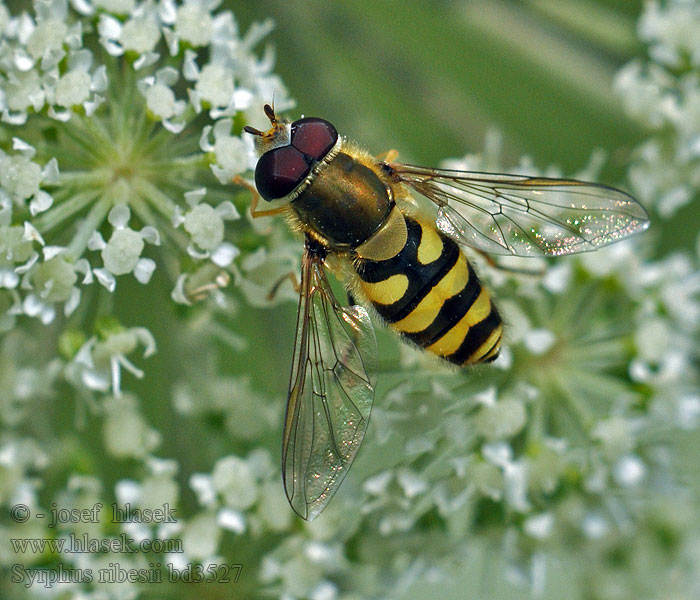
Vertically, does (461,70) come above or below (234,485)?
above

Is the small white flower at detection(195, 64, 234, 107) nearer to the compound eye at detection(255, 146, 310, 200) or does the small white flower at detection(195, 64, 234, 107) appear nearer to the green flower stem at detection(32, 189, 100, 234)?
the compound eye at detection(255, 146, 310, 200)

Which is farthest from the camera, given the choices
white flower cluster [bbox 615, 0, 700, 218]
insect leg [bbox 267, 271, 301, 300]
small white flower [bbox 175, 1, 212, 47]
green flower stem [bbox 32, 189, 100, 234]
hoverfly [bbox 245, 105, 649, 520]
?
white flower cluster [bbox 615, 0, 700, 218]

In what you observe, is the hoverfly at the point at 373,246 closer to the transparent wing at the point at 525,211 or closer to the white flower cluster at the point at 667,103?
the transparent wing at the point at 525,211

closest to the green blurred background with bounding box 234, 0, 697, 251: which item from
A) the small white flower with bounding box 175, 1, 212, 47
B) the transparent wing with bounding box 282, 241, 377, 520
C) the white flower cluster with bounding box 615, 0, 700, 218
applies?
the white flower cluster with bounding box 615, 0, 700, 218

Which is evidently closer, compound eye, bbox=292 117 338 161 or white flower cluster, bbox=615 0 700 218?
compound eye, bbox=292 117 338 161

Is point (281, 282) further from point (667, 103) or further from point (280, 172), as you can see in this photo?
point (667, 103)

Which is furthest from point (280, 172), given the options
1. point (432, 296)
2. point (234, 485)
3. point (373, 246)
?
point (234, 485)
